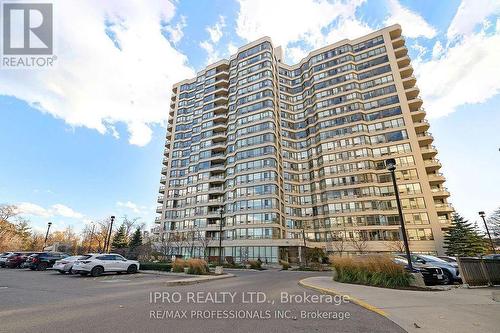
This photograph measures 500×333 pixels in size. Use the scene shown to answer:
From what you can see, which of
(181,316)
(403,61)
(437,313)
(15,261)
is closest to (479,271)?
(437,313)

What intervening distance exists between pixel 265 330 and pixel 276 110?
5962cm

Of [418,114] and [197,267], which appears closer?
[197,267]

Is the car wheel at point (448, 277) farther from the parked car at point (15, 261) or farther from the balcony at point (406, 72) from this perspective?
the balcony at point (406, 72)

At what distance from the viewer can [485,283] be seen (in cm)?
1177

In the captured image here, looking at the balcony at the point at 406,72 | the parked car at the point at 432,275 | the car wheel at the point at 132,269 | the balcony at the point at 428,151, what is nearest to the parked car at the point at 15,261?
the car wheel at the point at 132,269

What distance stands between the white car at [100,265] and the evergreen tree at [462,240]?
155 ft

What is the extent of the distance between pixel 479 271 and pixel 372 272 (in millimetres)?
5118

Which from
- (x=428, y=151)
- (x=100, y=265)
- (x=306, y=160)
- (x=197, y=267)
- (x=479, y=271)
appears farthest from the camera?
(x=306, y=160)

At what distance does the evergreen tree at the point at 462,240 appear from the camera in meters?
39.1

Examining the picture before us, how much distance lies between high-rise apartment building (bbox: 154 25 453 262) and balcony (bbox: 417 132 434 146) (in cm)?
21

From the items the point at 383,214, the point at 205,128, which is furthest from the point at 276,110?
the point at 383,214

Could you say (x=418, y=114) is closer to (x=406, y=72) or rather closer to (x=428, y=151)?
(x=428, y=151)

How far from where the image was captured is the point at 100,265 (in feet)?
56.6

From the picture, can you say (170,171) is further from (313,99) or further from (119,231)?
(313,99)
